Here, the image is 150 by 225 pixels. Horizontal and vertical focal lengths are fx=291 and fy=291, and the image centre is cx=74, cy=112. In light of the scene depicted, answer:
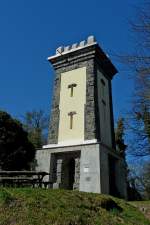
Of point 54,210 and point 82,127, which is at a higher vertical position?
point 82,127

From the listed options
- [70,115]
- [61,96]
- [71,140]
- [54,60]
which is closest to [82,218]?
[71,140]

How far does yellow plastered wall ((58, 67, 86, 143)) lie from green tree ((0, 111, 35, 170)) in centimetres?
226

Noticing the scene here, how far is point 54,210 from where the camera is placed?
7000mm

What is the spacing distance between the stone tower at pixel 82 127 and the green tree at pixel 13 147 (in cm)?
99

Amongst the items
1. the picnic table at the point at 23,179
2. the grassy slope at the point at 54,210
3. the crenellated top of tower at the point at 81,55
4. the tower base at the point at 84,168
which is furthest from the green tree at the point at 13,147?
the grassy slope at the point at 54,210

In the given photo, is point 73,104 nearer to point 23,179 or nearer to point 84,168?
point 84,168

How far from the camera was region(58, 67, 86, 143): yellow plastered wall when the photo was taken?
54.9 feet

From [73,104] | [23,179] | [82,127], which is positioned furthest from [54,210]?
[73,104]

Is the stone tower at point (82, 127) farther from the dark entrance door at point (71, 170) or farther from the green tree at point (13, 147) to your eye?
the green tree at point (13, 147)

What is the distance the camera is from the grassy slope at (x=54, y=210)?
6379 mm

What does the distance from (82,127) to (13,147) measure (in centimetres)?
426

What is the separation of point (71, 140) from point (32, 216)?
33.2ft

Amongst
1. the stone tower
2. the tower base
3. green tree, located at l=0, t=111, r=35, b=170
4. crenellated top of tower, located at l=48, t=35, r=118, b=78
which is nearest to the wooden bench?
the stone tower

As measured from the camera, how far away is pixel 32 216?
21.1 ft
